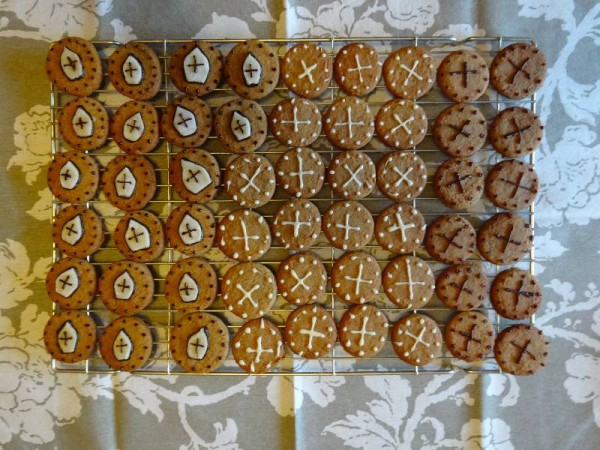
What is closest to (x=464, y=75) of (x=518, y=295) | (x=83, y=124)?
(x=518, y=295)

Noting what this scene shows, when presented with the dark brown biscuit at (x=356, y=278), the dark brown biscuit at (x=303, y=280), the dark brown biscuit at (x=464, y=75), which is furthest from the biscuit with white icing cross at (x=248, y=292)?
the dark brown biscuit at (x=464, y=75)

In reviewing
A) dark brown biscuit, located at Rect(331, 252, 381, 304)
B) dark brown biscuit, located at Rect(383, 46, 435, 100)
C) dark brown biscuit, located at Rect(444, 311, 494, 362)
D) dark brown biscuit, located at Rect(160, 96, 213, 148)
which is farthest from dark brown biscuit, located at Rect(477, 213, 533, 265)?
dark brown biscuit, located at Rect(160, 96, 213, 148)

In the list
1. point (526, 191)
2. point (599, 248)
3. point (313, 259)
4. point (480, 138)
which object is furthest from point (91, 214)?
point (599, 248)

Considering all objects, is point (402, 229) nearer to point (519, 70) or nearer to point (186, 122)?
point (519, 70)

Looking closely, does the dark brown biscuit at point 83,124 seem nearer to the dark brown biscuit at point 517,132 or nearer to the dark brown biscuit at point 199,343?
the dark brown biscuit at point 199,343

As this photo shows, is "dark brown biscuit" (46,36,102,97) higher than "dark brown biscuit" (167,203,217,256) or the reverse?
higher

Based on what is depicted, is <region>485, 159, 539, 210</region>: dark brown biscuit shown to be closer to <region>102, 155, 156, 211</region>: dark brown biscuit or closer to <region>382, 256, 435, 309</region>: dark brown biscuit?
<region>382, 256, 435, 309</region>: dark brown biscuit
